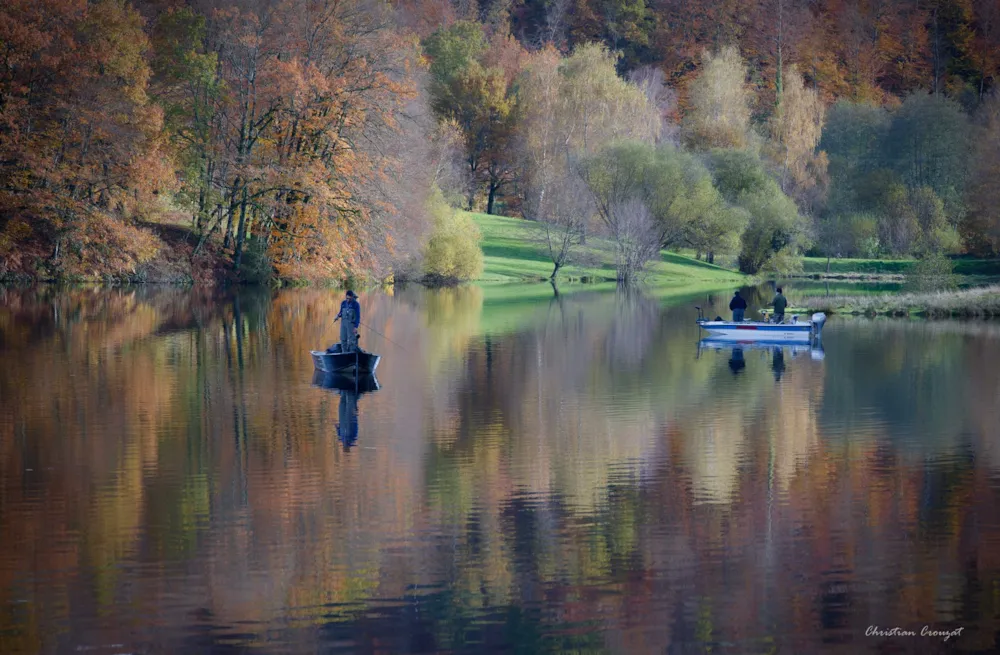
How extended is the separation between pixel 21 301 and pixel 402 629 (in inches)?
1481

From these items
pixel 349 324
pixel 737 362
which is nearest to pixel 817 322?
pixel 737 362

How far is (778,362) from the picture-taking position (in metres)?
30.9

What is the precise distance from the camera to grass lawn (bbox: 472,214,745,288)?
228ft

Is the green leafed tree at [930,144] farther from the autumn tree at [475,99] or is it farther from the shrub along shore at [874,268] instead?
the autumn tree at [475,99]

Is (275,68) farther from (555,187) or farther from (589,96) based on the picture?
(589,96)

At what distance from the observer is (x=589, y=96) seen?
79.6 m

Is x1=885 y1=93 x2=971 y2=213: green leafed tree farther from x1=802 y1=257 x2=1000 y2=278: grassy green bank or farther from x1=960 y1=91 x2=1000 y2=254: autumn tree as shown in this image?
x1=802 y1=257 x2=1000 y2=278: grassy green bank

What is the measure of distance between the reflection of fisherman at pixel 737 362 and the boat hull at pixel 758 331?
1725 millimetres

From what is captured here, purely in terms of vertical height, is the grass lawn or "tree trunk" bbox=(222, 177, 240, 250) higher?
"tree trunk" bbox=(222, 177, 240, 250)

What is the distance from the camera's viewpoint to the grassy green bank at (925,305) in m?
44.2

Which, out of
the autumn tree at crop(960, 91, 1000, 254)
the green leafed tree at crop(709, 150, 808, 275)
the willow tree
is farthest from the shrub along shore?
the willow tree

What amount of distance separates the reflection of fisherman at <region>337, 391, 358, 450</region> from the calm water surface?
0.38 ft
